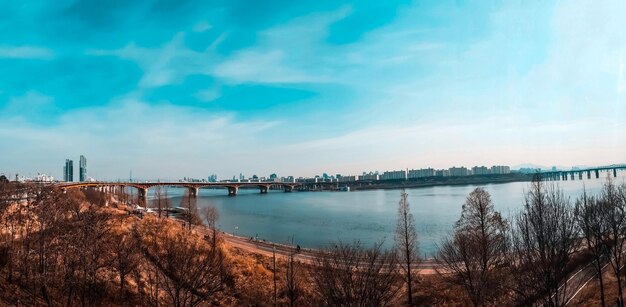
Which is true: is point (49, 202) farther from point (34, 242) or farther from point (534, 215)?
point (534, 215)

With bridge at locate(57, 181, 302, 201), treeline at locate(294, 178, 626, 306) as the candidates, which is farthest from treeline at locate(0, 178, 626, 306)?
bridge at locate(57, 181, 302, 201)

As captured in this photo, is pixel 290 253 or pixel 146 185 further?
pixel 146 185

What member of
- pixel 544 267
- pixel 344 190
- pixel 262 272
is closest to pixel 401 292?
pixel 262 272

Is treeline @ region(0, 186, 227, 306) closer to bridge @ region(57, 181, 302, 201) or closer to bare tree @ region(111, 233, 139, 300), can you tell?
bare tree @ region(111, 233, 139, 300)

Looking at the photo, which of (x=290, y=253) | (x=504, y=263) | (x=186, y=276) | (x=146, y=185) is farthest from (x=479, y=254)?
(x=146, y=185)

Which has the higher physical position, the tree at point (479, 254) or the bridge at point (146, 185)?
the bridge at point (146, 185)

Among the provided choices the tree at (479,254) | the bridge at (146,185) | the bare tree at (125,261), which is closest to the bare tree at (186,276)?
the bare tree at (125,261)

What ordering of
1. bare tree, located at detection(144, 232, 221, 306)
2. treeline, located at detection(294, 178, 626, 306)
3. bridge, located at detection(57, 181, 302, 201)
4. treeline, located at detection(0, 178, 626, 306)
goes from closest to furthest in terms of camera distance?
treeline, located at detection(294, 178, 626, 306), treeline, located at detection(0, 178, 626, 306), bare tree, located at detection(144, 232, 221, 306), bridge, located at detection(57, 181, 302, 201)

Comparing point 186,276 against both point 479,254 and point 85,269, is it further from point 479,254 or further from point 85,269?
point 479,254

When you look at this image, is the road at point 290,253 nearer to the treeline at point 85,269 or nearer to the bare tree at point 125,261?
the treeline at point 85,269
